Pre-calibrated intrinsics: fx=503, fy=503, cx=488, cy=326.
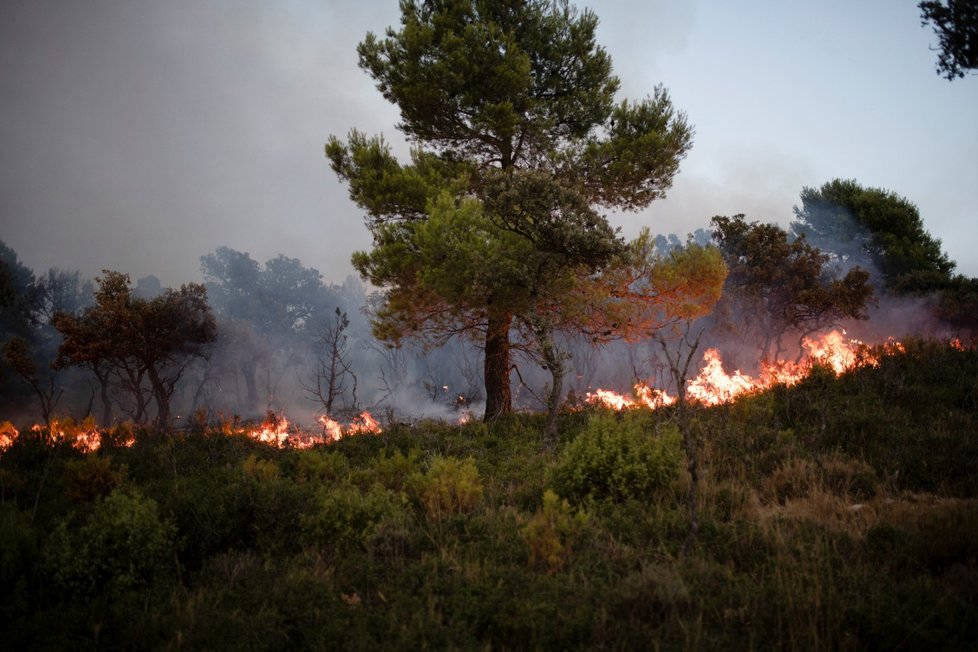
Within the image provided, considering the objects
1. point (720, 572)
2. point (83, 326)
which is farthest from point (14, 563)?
point (83, 326)

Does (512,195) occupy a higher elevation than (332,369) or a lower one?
higher

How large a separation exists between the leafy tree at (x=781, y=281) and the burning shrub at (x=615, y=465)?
79.1ft

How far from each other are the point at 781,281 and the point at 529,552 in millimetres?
29856

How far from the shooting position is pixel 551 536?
455 cm

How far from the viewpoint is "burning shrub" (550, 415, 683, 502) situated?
6.42 m

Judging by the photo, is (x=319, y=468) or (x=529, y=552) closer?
(x=529, y=552)

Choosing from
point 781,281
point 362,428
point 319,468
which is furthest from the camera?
point 781,281

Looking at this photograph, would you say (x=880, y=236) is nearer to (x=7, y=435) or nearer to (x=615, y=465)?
(x=615, y=465)

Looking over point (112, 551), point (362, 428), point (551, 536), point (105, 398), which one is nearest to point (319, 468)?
point (112, 551)

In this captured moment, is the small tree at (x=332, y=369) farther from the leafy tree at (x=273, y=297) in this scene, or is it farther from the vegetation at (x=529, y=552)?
the vegetation at (x=529, y=552)

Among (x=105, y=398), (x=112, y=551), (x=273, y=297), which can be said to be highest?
(x=273, y=297)

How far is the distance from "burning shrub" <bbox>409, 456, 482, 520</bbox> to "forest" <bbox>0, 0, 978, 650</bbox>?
0.17ft

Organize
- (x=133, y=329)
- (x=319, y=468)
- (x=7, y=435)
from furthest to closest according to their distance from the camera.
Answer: (x=133, y=329) → (x=7, y=435) → (x=319, y=468)

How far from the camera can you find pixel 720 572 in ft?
13.4
